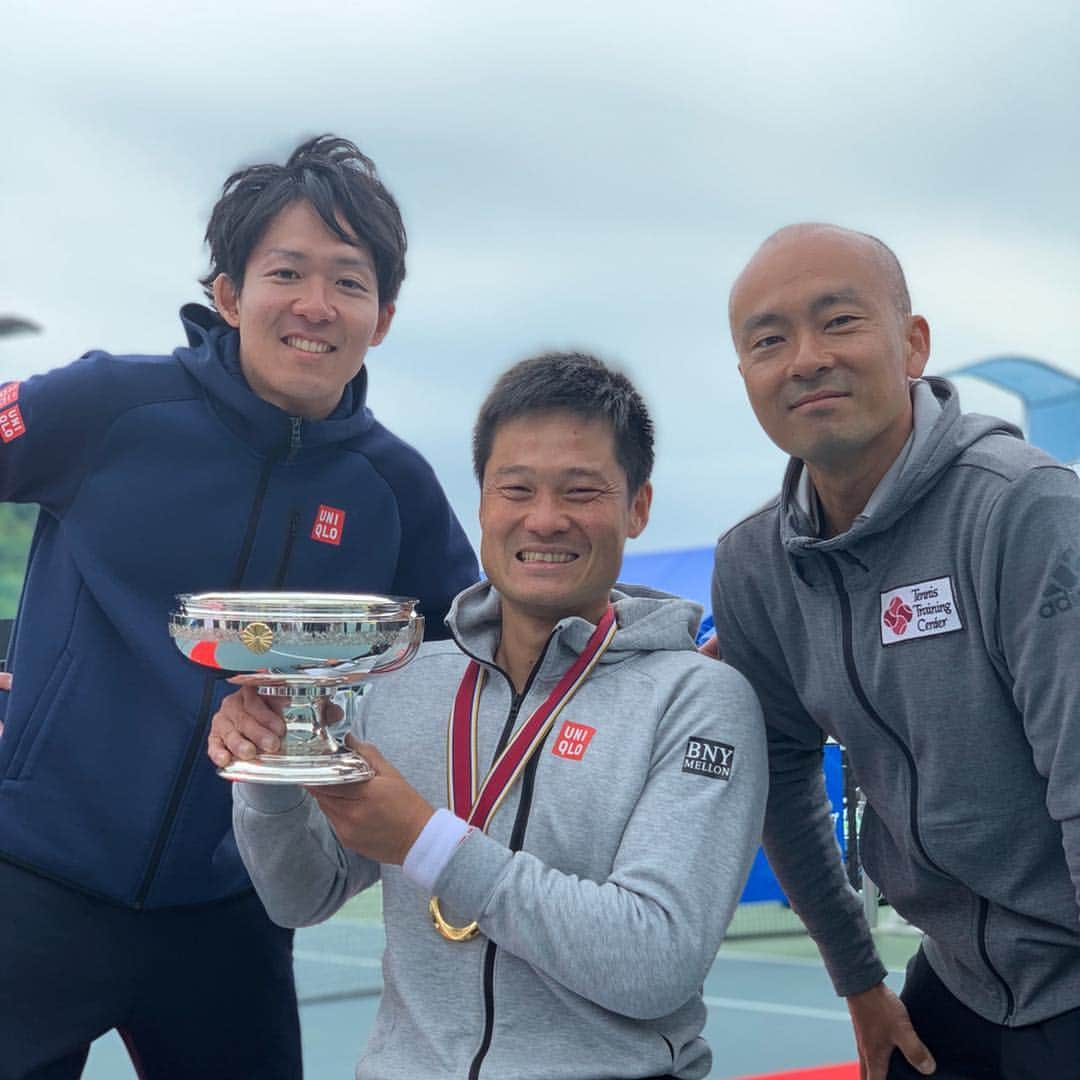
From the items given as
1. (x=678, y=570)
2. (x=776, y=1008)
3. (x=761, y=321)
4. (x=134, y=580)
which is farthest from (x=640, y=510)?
(x=776, y=1008)

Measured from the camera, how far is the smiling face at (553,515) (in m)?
1.71

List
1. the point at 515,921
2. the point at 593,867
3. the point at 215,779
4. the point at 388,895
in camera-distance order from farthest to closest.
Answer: the point at 215,779, the point at 388,895, the point at 593,867, the point at 515,921

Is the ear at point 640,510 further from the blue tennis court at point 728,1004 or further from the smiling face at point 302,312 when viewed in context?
the blue tennis court at point 728,1004

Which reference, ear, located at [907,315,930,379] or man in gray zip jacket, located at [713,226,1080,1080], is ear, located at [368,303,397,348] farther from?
ear, located at [907,315,930,379]

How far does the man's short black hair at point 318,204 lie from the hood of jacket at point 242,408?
0.10m

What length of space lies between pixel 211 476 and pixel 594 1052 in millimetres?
997

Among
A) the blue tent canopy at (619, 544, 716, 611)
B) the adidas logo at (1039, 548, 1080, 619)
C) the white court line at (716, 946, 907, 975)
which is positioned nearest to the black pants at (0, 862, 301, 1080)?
the adidas logo at (1039, 548, 1080, 619)

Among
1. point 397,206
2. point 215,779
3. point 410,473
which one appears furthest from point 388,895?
point 397,206

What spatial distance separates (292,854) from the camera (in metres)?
1.66

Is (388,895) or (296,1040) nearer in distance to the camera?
(388,895)

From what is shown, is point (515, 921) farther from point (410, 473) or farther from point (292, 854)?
point (410, 473)

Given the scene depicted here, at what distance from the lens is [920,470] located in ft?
5.75

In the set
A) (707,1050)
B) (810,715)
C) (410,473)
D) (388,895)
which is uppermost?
(410,473)

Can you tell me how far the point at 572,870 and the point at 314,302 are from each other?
3.03 feet
